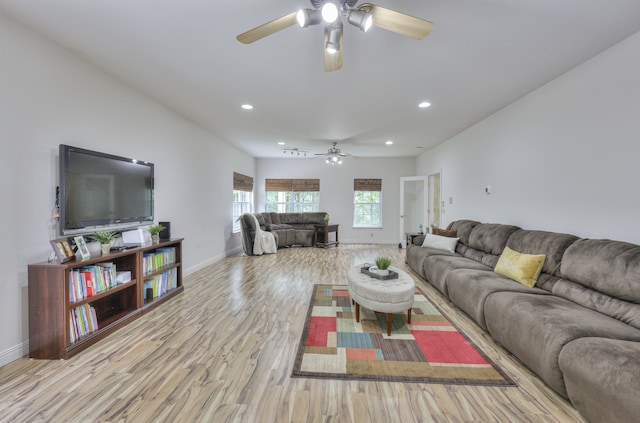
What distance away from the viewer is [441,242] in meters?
4.78

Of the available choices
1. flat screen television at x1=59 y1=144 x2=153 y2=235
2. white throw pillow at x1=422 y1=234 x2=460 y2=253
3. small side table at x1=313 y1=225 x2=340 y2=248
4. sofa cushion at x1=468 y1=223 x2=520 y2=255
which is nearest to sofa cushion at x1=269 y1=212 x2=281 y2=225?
small side table at x1=313 y1=225 x2=340 y2=248

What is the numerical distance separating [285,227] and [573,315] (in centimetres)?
684

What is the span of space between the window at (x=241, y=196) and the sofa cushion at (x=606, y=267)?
623 cm

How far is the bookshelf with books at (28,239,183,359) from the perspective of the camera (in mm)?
2186

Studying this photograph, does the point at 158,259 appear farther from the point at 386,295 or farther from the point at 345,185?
the point at 345,185

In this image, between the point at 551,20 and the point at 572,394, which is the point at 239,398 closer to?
the point at 572,394

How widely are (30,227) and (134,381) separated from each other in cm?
156

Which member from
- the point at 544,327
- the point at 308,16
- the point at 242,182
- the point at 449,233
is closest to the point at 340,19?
the point at 308,16

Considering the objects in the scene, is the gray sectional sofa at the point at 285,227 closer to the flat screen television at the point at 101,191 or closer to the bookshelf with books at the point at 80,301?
the flat screen television at the point at 101,191

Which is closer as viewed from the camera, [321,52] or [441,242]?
[321,52]

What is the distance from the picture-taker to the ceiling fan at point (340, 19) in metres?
1.62

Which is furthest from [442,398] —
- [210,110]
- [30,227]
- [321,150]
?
[321,150]

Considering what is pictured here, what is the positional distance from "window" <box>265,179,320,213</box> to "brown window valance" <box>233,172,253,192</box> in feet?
2.57

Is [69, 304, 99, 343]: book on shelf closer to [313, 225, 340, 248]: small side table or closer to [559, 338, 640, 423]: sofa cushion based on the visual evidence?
[559, 338, 640, 423]: sofa cushion
